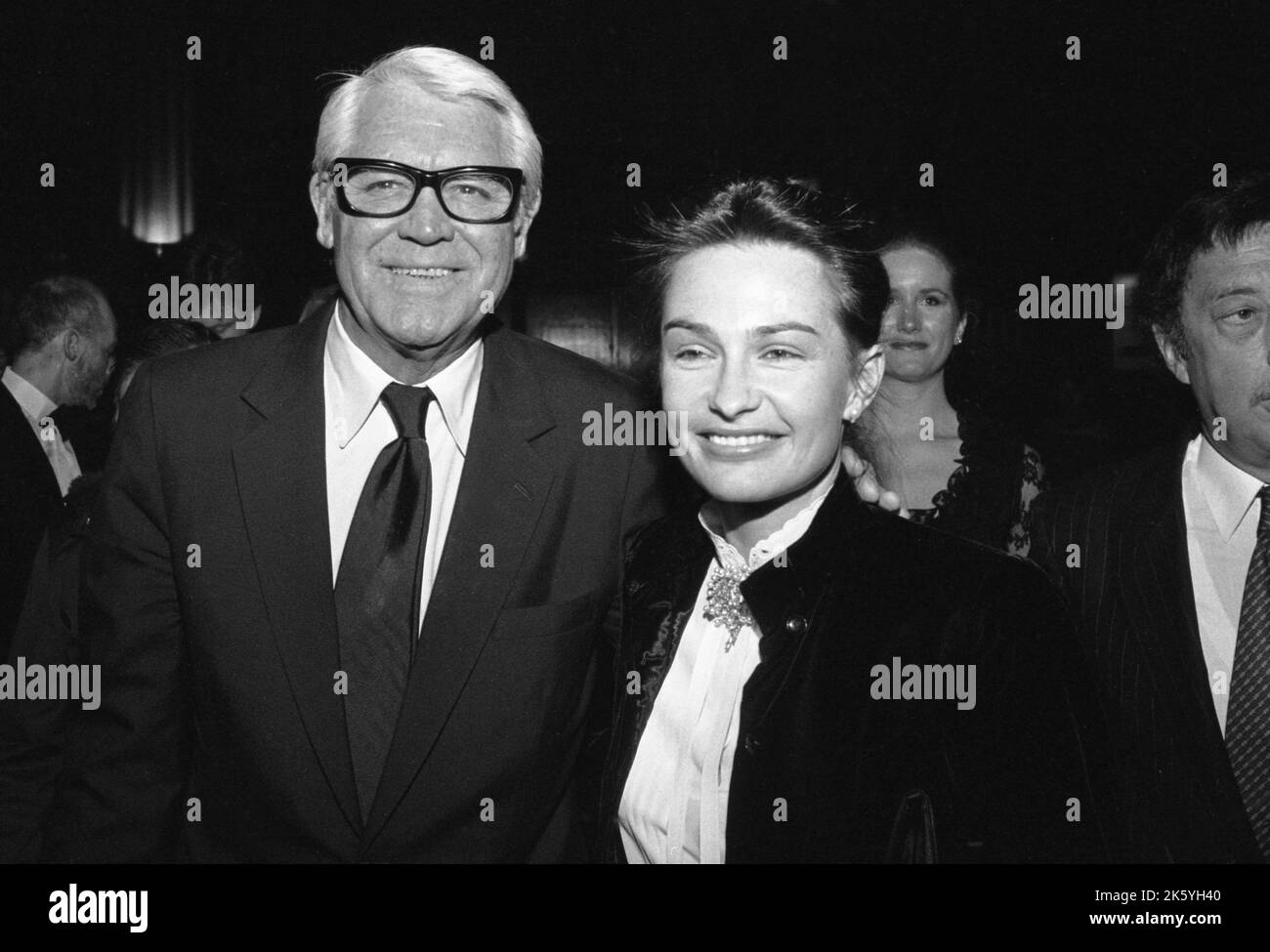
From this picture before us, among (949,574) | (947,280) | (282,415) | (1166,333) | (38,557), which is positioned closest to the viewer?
(949,574)

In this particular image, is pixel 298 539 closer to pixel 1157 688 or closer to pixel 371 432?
pixel 371 432

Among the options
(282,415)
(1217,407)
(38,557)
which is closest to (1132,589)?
(1217,407)

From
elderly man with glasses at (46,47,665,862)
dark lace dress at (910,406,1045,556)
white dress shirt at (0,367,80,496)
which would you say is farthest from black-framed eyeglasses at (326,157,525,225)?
white dress shirt at (0,367,80,496)

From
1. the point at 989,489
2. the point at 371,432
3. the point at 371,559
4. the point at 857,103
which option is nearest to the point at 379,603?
the point at 371,559

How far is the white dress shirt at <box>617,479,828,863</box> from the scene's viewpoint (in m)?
1.57

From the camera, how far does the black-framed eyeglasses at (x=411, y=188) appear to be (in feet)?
5.88

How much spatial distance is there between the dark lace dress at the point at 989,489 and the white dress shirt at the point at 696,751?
2.08 feet

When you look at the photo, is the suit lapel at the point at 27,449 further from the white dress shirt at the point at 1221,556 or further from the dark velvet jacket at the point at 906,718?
the white dress shirt at the point at 1221,556

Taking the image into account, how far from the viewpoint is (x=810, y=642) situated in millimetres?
1532

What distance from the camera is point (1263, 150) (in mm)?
1984

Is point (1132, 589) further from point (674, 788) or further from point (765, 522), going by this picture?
point (674, 788)

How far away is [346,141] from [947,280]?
49.0 inches

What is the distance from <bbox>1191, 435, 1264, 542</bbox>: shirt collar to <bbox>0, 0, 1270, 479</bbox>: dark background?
162mm

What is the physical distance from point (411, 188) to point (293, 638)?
745mm
